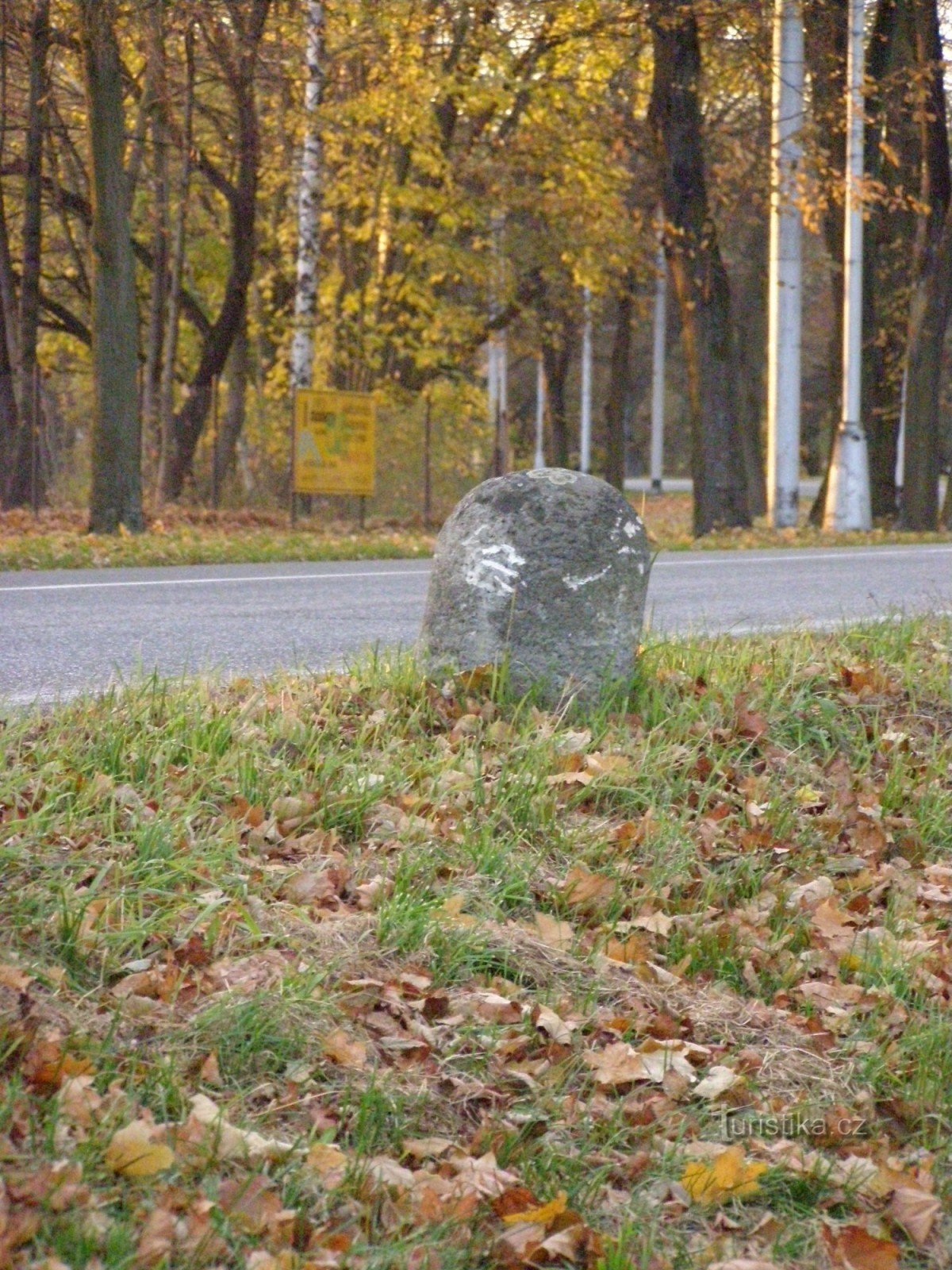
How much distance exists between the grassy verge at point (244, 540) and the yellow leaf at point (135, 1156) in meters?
7.67

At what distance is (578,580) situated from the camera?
19.4 ft

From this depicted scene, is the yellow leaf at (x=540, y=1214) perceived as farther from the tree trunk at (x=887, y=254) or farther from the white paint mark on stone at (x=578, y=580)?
the tree trunk at (x=887, y=254)

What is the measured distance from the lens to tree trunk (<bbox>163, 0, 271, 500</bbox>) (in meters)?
19.8

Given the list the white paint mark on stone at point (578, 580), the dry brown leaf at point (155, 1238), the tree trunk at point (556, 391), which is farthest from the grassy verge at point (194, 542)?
the tree trunk at point (556, 391)

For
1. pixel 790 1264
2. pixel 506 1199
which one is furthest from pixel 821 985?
pixel 506 1199

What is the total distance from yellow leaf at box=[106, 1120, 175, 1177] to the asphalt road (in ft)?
8.35

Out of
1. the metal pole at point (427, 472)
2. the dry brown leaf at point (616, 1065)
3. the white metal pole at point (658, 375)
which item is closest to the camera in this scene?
the dry brown leaf at point (616, 1065)

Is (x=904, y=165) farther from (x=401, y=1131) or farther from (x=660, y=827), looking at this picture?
(x=401, y=1131)

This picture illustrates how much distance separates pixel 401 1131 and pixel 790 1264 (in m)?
0.84

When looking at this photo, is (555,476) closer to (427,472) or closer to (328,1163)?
(328,1163)

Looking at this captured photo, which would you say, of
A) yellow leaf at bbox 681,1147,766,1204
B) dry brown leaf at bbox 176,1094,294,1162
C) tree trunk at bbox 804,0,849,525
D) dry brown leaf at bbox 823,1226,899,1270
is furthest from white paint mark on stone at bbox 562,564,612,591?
tree trunk at bbox 804,0,849,525

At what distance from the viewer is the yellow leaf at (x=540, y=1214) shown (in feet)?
10.7

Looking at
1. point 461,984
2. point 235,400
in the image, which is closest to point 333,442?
point 235,400

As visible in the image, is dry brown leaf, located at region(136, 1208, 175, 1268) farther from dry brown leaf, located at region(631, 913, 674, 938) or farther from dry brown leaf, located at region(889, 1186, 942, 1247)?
dry brown leaf, located at region(631, 913, 674, 938)
